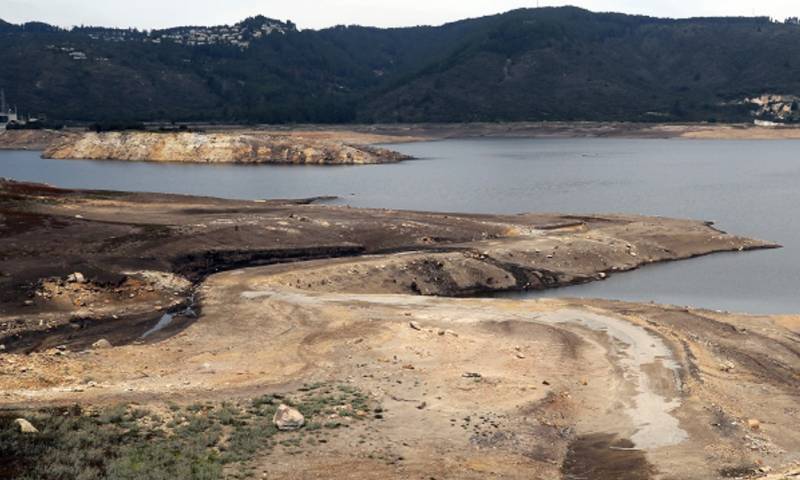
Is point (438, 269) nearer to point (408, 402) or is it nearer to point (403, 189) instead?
point (408, 402)

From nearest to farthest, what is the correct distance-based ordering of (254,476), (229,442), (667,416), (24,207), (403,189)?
(254,476)
(229,442)
(667,416)
(24,207)
(403,189)

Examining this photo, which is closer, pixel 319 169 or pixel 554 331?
pixel 554 331

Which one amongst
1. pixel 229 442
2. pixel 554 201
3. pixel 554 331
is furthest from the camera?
pixel 554 201

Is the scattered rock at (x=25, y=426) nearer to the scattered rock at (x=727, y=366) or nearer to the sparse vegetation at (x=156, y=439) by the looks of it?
the sparse vegetation at (x=156, y=439)

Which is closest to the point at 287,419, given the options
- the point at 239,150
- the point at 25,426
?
the point at 25,426

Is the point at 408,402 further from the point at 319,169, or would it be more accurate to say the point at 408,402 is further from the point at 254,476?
the point at 319,169

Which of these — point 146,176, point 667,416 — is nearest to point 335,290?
point 667,416

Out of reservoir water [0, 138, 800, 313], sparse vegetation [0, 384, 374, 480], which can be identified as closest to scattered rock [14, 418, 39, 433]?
sparse vegetation [0, 384, 374, 480]

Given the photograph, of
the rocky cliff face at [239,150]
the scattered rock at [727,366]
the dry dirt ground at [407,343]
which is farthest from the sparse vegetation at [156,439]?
the rocky cliff face at [239,150]
